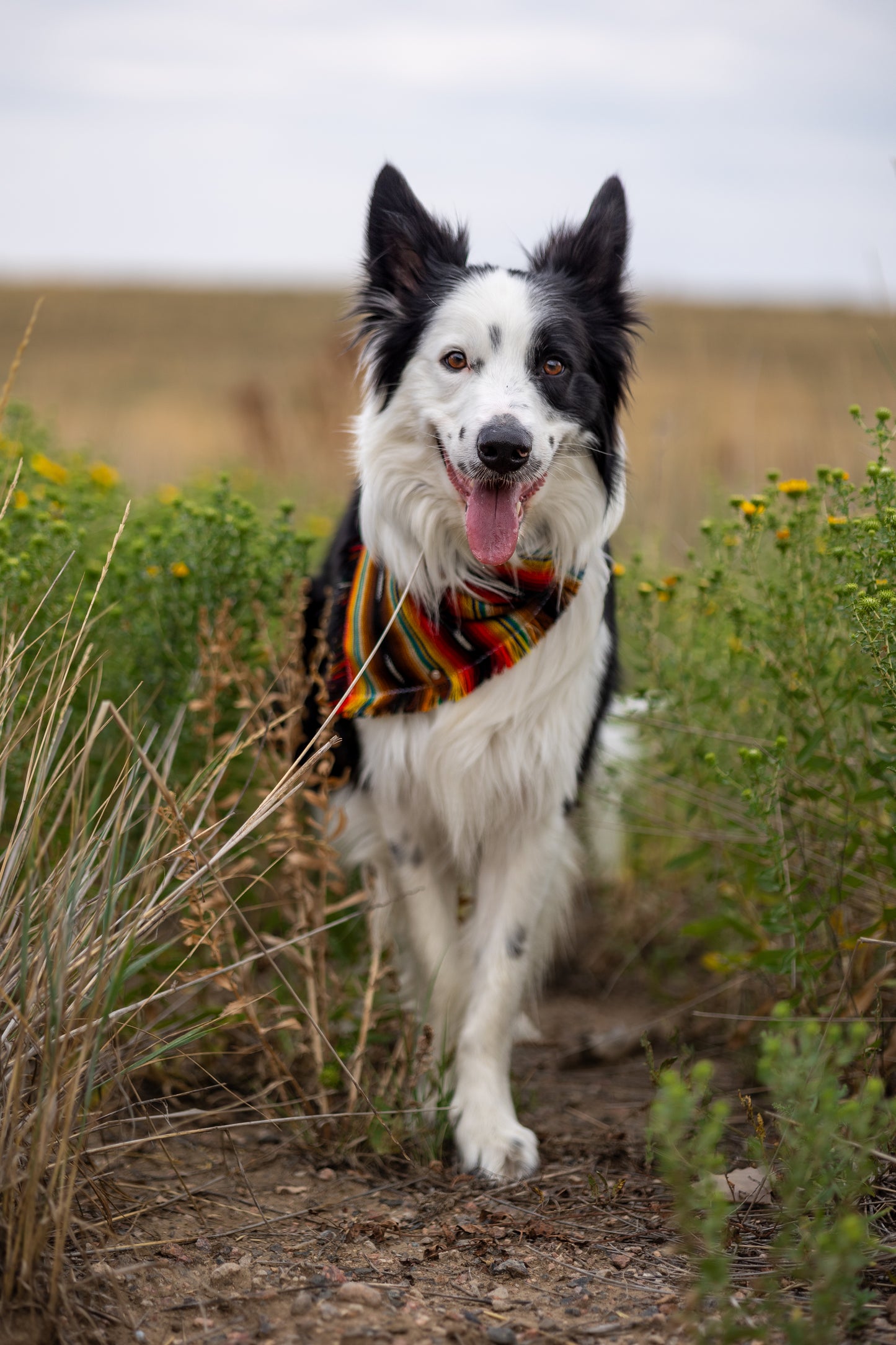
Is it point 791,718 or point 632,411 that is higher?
point 632,411

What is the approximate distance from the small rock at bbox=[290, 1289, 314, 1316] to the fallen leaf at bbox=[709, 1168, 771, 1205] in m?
0.86

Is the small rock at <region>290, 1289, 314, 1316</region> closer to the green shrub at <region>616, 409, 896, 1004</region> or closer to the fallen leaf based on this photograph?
the fallen leaf

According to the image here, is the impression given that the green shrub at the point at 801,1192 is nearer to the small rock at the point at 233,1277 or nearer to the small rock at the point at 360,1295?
the small rock at the point at 360,1295

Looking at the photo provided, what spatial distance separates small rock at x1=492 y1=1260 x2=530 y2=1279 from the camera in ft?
7.42

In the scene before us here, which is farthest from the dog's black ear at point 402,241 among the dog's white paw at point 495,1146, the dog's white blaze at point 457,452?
the dog's white paw at point 495,1146

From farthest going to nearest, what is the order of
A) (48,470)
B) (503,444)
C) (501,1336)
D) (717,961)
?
1. (48,470)
2. (717,961)
3. (503,444)
4. (501,1336)

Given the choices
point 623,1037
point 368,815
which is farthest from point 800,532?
point 623,1037

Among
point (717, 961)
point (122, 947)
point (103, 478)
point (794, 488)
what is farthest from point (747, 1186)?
point (103, 478)

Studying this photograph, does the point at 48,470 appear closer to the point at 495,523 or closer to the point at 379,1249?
the point at 495,523

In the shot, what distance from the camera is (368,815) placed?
11.4ft

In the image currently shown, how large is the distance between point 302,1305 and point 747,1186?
1.05 meters

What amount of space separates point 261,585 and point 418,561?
68cm

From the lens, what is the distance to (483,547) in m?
3.00

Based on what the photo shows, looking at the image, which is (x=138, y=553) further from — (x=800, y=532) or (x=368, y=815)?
(x=800, y=532)
